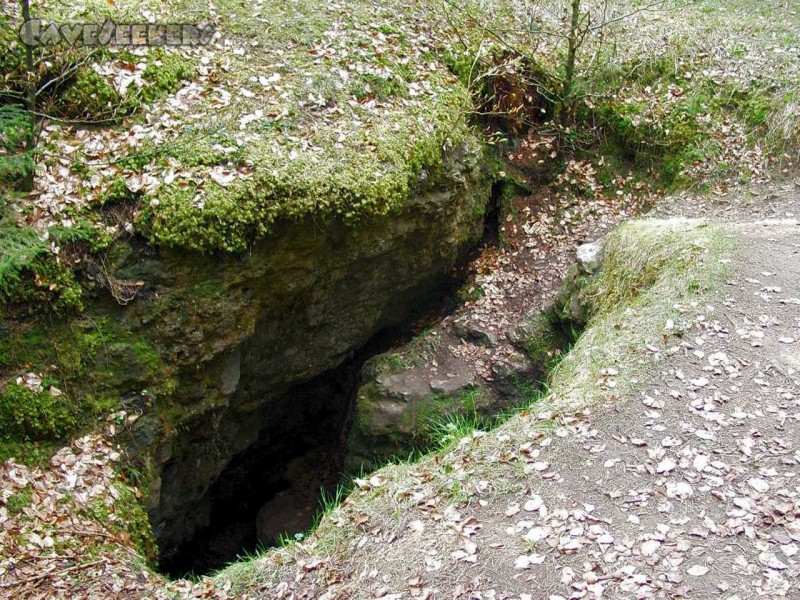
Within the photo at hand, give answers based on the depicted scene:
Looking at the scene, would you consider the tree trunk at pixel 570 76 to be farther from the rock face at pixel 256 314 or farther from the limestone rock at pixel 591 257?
the limestone rock at pixel 591 257

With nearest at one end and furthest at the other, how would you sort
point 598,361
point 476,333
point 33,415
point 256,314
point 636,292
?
point 33,415 < point 598,361 < point 256,314 < point 636,292 < point 476,333

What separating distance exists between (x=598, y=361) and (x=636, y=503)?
5.50 feet

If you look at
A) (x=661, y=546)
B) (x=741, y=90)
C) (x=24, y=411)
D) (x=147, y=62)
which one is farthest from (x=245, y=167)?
(x=741, y=90)

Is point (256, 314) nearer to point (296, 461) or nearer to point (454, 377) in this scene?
point (454, 377)

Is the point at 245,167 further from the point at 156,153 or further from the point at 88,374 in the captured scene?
the point at 88,374

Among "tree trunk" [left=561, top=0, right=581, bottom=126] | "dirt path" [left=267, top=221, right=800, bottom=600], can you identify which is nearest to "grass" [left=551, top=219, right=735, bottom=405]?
"dirt path" [left=267, top=221, right=800, bottom=600]

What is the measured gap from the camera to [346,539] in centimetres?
479

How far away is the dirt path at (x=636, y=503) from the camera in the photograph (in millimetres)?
4012

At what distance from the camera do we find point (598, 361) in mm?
5906

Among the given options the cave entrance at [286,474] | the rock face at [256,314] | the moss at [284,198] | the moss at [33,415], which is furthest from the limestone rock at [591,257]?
the moss at [33,415]

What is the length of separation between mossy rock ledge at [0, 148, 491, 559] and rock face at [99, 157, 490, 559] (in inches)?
0.6

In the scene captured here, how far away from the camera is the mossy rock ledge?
19.3 ft

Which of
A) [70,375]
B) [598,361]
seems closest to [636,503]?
[598,361]

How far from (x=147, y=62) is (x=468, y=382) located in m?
5.23
